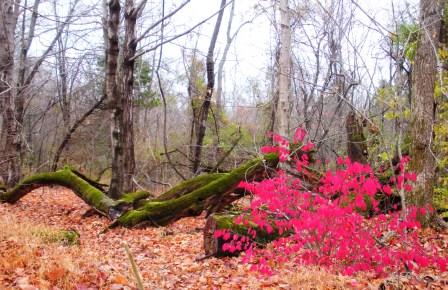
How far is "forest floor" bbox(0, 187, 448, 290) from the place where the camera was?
4.94m

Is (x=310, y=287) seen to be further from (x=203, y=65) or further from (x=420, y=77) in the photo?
(x=203, y=65)

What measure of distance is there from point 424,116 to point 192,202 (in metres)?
4.95

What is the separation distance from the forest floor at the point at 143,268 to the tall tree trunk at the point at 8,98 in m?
5.06

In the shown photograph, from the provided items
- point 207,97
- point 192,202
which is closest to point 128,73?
point 192,202

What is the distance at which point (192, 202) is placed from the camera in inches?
359

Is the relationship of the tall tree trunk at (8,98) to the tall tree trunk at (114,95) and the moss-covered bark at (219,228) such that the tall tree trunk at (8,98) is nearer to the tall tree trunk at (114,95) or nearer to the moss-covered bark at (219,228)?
the tall tree trunk at (114,95)

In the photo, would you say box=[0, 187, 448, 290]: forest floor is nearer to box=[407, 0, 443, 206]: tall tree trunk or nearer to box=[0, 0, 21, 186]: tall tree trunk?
box=[407, 0, 443, 206]: tall tree trunk

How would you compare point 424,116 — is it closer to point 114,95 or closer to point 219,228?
point 219,228

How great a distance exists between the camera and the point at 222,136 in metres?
20.2

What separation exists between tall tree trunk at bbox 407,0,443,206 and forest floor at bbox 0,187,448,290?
2.92 feet

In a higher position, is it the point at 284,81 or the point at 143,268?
the point at 284,81

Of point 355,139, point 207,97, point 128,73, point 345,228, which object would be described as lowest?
point 345,228

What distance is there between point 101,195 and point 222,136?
10.3 meters

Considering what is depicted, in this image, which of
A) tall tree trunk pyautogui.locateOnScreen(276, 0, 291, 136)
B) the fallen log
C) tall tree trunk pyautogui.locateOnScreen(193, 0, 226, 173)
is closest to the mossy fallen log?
the fallen log
